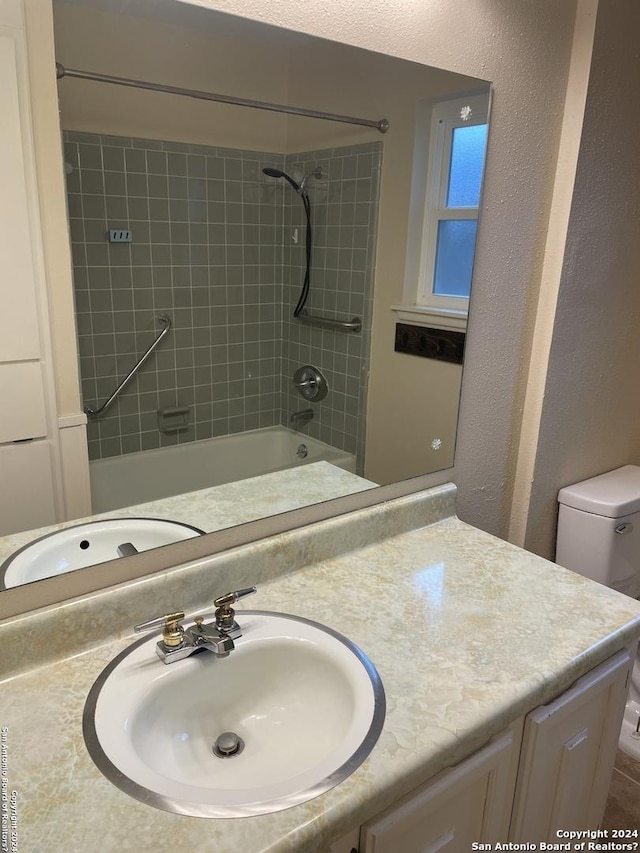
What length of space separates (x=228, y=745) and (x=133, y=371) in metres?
0.66

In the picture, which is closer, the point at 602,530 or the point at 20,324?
the point at 20,324

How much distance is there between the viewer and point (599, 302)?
1.74 meters

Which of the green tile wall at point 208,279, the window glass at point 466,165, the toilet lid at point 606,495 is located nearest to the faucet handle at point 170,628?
the green tile wall at point 208,279

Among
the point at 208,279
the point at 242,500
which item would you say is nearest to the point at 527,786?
the point at 242,500

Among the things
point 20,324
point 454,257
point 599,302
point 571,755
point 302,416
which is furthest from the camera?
point 599,302

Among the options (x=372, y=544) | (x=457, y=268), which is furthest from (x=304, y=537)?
(x=457, y=268)

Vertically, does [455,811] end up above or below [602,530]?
below

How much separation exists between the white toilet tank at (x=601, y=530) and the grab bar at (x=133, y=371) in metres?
1.27

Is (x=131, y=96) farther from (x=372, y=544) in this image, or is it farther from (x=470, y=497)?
(x=470, y=497)

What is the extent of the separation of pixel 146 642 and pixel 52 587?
0.18 m

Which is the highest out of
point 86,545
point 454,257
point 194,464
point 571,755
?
point 454,257

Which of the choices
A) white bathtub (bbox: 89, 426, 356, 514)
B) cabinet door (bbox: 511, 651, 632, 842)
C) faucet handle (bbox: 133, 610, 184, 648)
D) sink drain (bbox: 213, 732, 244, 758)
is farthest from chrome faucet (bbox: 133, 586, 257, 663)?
cabinet door (bbox: 511, 651, 632, 842)

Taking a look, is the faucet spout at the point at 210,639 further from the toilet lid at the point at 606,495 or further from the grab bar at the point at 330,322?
the toilet lid at the point at 606,495

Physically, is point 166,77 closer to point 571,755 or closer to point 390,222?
point 390,222
